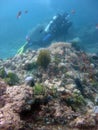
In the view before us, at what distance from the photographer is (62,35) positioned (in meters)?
23.9

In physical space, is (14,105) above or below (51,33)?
below

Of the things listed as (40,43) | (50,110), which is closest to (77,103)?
(50,110)

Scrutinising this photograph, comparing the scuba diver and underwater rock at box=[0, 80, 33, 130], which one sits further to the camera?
the scuba diver

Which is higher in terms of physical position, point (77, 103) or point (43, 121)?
point (77, 103)

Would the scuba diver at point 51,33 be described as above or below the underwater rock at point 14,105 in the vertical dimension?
above

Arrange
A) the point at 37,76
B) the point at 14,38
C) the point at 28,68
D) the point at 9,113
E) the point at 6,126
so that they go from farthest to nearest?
the point at 14,38
the point at 28,68
the point at 37,76
the point at 9,113
the point at 6,126

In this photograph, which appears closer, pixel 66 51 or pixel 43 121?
pixel 43 121

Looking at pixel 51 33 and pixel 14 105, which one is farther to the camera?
pixel 51 33

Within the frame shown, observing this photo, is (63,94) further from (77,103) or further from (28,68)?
(28,68)

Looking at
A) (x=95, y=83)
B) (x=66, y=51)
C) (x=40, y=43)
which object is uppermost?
(x=40, y=43)

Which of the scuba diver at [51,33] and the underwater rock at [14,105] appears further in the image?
the scuba diver at [51,33]

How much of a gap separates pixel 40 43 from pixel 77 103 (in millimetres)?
17278

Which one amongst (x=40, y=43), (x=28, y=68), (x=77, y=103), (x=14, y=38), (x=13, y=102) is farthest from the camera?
(x=14, y=38)

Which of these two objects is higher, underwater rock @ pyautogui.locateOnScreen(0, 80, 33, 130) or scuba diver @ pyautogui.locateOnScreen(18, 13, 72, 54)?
scuba diver @ pyautogui.locateOnScreen(18, 13, 72, 54)
